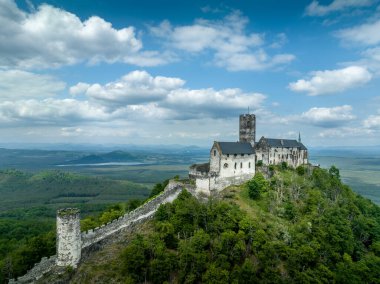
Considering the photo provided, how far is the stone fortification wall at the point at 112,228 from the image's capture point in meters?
38.7

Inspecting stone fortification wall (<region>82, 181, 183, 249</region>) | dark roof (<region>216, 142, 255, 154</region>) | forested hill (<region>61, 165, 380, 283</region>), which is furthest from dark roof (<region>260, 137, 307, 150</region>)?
stone fortification wall (<region>82, 181, 183, 249</region>)

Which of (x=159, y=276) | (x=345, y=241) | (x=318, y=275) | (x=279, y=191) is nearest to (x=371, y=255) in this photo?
(x=345, y=241)

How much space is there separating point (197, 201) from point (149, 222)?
8.39m

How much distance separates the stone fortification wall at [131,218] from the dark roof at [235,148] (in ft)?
33.8

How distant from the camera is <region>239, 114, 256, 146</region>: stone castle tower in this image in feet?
226

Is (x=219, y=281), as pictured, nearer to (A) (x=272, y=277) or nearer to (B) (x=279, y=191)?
(A) (x=272, y=277)

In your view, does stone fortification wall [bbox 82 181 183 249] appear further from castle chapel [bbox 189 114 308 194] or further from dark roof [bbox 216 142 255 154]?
dark roof [bbox 216 142 255 154]

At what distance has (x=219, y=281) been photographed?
36.9 meters

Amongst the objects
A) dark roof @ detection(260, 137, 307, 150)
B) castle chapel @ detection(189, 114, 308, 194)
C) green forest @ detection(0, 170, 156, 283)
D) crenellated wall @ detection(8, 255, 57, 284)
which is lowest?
green forest @ detection(0, 170, 156, 283)

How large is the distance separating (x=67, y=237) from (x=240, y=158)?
3287 centimetres

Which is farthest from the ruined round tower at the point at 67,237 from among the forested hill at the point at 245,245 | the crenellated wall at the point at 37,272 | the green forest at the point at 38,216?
the green forest at the point at 38,216

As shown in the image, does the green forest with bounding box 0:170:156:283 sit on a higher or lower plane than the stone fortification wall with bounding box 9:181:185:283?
lower

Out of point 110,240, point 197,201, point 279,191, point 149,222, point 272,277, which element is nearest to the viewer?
point 272,277

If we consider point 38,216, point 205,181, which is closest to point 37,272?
point 205,181
